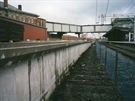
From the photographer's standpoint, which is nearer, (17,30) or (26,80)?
(26,80)

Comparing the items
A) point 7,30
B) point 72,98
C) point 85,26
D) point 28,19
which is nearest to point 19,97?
point 72,98

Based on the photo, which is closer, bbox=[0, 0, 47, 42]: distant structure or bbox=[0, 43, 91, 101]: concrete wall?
bbox=[0, 43, 91, 101]: concrete wall

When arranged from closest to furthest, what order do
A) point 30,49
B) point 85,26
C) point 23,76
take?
1. point 23,76
2. point 30,49
3. point 85,26

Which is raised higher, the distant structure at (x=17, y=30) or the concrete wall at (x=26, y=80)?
the distant structure at (x=17, y=30)

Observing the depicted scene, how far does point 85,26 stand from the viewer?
68.5 metres

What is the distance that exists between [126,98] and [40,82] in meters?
2.30

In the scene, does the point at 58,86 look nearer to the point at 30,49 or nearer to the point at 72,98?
the point at 72,98

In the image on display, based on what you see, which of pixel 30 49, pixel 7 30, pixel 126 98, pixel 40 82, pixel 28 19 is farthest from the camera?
pixel 28 19

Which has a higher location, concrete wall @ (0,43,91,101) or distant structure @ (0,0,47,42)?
distant structure @ (0,0,47,42)

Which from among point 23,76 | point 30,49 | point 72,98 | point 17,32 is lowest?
point 72,98

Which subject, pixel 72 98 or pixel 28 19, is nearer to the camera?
pixel 72 98

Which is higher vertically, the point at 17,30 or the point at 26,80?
the point at 17,30

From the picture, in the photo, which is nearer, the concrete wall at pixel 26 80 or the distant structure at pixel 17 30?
the concrete wall at pixel 26 80

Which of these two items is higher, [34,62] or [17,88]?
[34,62]
